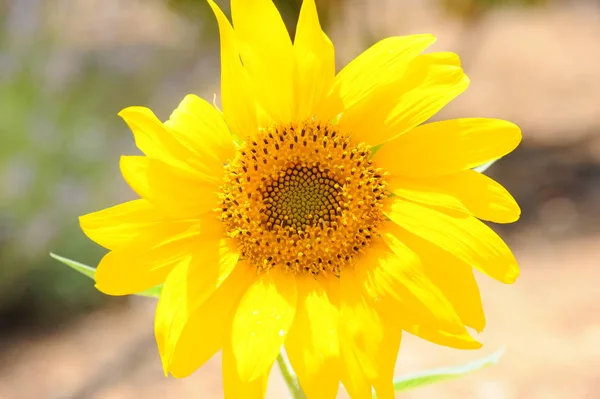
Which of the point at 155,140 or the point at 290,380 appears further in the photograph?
the point at 290,380

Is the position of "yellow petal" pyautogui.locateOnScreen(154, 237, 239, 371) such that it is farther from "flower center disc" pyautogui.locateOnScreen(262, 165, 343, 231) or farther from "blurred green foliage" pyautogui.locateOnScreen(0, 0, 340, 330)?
"blurred green foliage" pyautogui.locateOnScreen(0, 0, 340, 330)

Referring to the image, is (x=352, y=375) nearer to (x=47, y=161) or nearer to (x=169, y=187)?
(x=169, y=187)

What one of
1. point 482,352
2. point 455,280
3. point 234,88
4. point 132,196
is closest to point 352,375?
point 455,280

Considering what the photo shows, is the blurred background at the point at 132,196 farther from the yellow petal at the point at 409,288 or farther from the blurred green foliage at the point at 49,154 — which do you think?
the yellow petal at the point at 409,288

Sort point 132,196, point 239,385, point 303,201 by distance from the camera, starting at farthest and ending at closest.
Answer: point 132,196, point 303,201, point 239,385

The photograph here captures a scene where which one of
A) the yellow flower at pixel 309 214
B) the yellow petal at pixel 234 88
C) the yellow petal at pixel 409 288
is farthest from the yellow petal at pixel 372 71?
the yellow petal at pixel 409 288

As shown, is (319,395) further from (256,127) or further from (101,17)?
(101,17)

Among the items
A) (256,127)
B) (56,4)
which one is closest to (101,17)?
(56,4)
